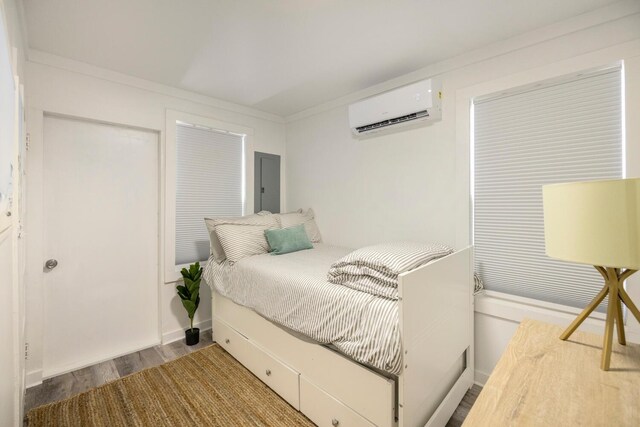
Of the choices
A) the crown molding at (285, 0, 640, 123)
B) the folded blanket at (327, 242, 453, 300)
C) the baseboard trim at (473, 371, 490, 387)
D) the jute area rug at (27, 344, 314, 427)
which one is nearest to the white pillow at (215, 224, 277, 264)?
the jute area rug at (27, 344, 314, 427)

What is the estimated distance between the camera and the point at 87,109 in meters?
2.29

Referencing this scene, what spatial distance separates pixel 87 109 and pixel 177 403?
7.60ft

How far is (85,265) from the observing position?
237 centimetres

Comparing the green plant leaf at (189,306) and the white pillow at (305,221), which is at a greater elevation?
the white pillow at (305,221)

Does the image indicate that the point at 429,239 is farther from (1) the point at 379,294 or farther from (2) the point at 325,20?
(2) the point at 325,20

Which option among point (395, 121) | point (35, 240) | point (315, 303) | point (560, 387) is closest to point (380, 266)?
point (315, 303)

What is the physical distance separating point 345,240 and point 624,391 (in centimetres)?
224

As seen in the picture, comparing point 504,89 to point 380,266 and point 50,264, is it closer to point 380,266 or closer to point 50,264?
point 380,266

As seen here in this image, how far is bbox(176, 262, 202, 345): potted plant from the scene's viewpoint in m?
2.62

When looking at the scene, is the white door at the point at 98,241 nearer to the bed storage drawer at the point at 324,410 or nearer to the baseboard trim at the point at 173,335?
the baseboard trim at the point at 173,335

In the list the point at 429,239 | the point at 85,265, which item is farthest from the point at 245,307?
the point at 429,239

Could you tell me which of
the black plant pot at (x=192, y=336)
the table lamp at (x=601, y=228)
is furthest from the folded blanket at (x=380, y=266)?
the black plant pot at (x=192, y=336)

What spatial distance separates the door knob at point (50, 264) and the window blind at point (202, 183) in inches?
34.8

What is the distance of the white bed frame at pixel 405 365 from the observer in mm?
1334
